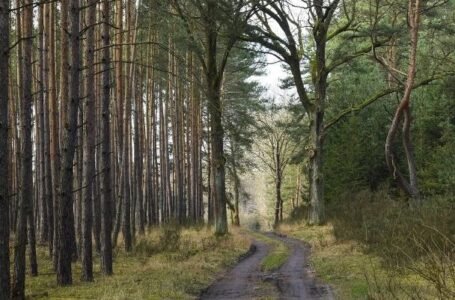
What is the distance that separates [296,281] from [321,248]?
19.8 feet

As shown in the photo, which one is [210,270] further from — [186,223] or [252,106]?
[252,106]

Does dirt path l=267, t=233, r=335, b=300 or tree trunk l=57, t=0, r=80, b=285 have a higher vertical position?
tree trunk l=57, t=0, r=80, b=285

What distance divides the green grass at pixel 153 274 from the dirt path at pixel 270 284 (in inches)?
15.9

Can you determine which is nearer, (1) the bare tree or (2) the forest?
(2) the forest

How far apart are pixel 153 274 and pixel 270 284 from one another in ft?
9.33

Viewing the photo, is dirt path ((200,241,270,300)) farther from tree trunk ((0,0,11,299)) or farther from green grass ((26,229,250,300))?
tree trunk ((0,0,11,299))

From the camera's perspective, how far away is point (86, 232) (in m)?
11.9

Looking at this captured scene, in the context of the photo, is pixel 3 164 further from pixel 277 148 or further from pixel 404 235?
pixel 277 148

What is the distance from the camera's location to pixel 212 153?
24078mm

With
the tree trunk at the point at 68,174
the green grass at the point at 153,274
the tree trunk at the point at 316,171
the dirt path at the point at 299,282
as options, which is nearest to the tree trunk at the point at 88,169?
the green grass at the point at 153,274

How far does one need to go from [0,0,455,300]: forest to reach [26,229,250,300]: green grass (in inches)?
3.3

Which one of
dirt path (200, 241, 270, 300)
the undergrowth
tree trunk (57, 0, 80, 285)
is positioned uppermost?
tree trunk (57, 0, 80, 285)

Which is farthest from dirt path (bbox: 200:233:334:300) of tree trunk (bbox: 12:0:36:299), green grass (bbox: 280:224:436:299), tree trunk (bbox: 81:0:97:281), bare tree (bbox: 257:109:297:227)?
bare tree (bbox: 257:109:297:227)

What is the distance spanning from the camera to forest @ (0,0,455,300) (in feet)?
33.3
